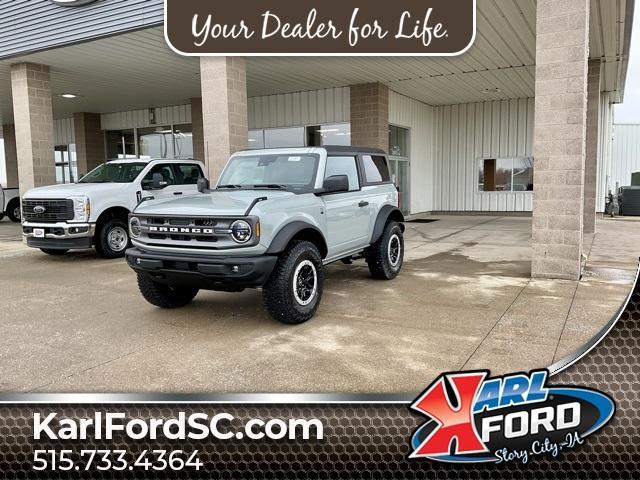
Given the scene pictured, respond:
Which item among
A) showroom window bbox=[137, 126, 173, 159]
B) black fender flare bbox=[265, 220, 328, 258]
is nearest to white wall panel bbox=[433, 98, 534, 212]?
showroom window bbox=[137, 126, 173, 159]

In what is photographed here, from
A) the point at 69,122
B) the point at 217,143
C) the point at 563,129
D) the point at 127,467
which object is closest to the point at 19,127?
the point at 217,143

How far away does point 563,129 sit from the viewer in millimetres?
7199

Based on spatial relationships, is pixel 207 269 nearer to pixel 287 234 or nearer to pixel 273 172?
pixel 287 234

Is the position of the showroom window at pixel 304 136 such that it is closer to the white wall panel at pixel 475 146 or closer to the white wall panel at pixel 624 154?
the white wall panel at pixel 475 146

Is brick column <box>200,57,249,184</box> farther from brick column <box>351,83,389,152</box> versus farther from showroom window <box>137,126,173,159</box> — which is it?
showroom window <box>137,126,173,159</box>

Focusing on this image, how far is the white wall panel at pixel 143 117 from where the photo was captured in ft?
63.2

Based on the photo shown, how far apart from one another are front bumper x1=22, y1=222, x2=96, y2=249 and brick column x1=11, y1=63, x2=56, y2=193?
4.17 metres

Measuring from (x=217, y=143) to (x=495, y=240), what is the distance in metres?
6.45

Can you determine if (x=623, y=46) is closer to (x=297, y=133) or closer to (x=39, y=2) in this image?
(x=297, y=133)

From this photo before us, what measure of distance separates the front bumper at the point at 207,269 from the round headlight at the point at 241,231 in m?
0.18

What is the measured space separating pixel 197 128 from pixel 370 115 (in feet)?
20.1

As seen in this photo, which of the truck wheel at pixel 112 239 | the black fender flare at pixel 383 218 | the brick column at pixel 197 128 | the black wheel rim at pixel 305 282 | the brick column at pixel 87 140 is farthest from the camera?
the brick column at pixel 87 140

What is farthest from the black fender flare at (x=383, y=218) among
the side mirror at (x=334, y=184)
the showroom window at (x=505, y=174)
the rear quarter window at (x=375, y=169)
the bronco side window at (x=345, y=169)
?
the showroom window at (x=505, y=174)

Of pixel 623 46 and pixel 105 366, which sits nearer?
pixel 105 366
